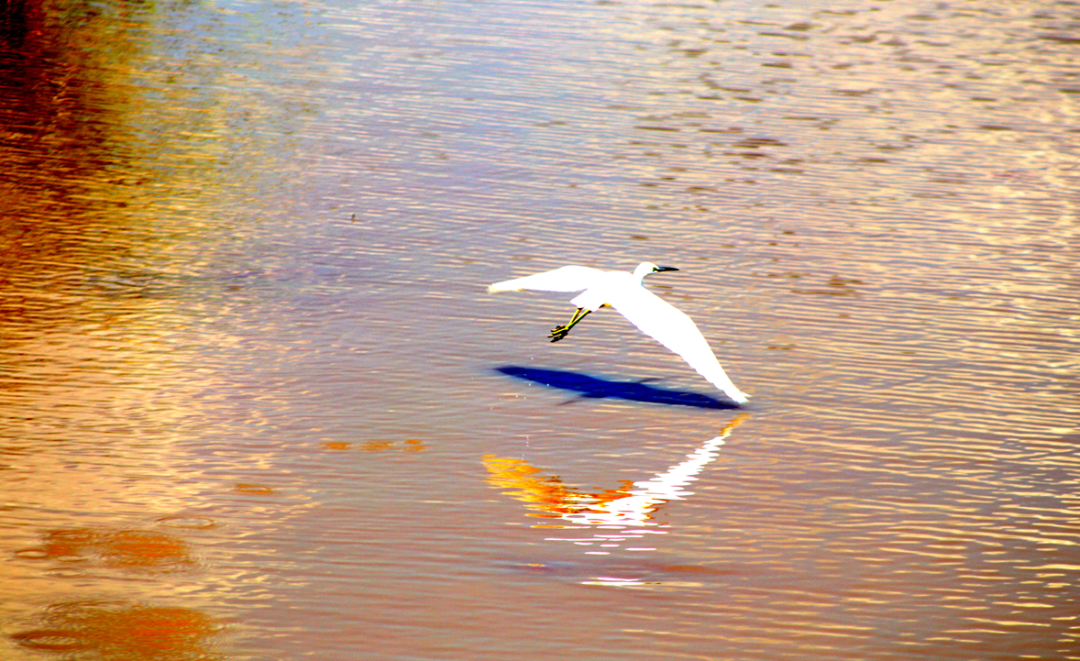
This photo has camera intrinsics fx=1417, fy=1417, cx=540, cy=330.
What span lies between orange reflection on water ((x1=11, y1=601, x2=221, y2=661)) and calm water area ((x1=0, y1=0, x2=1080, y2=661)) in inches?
0.6

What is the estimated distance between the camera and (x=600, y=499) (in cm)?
619

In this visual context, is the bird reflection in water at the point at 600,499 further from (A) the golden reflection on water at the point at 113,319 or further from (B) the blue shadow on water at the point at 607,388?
(A) the golden reflection on water at the point at 113,319

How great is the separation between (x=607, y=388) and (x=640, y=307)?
60 cm

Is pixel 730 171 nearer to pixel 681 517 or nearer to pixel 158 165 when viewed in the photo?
pixel 158 165

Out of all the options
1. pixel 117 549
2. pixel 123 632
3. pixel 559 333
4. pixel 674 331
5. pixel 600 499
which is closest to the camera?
pixel 123 632

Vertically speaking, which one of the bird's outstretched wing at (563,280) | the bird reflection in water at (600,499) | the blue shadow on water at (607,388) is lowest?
the bird reflection in water at (600,499)

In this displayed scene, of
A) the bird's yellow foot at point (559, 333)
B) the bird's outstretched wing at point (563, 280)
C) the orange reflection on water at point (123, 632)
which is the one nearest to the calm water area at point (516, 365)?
the orange reflection on water at point (123, 632)

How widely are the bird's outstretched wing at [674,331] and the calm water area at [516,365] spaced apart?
31 centimetres

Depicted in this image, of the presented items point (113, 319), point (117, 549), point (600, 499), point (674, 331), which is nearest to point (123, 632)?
point (117, 549)

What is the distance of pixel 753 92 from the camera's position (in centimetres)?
1419

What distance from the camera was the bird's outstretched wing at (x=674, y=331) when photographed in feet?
22.4

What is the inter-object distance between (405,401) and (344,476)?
3.11ft

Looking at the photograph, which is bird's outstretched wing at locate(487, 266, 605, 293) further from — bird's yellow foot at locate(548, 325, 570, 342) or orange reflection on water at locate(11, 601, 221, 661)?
orange reflection on water at locate(11, 601, 221, 661)

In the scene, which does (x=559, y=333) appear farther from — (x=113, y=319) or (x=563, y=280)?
(x=113, y=319)
